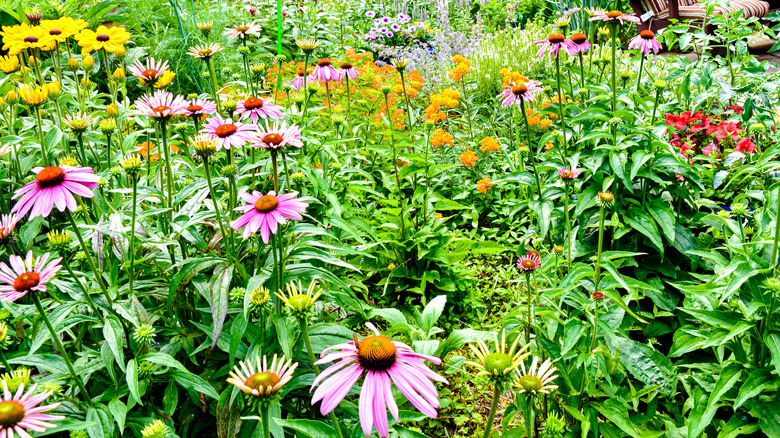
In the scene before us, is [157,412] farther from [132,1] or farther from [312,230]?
[132,1]

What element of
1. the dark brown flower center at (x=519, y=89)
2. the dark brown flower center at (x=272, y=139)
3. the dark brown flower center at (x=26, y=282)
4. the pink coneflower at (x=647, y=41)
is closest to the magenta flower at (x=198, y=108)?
the dark brown flower center at (x=272, y=139)

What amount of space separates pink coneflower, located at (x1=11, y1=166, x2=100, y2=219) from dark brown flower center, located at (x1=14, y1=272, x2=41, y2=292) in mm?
136

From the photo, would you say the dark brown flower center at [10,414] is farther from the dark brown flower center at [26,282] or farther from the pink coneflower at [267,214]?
the pink coneflower at [267,214]

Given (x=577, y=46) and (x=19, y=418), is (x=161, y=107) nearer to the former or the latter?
(x=19, y=418)

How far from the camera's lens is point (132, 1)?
4359 millimetres

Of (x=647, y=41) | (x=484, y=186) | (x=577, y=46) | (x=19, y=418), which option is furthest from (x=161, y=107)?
(x=647, y=41)

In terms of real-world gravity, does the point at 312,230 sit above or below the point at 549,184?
above

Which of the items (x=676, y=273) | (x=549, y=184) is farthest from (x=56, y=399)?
(x=676, y=273)

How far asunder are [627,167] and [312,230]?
1230 millimetres

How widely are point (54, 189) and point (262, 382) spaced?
0.68m

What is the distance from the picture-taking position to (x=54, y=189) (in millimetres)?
1094

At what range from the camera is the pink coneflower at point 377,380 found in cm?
76

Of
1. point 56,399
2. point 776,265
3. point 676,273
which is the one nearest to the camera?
point 56,399

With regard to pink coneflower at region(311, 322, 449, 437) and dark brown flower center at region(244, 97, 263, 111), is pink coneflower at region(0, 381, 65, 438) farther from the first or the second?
dark brown flower center at region(244, 97, 263, 111)
